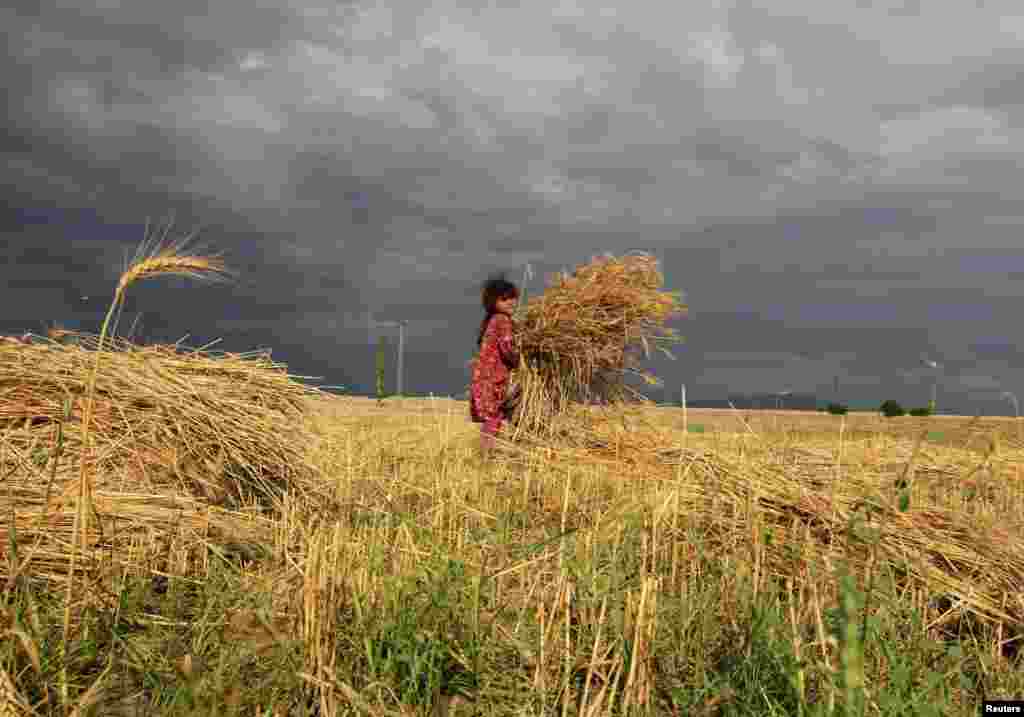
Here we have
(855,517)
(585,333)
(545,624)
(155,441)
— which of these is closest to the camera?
(545,624)

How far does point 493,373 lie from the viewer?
849 centimetres

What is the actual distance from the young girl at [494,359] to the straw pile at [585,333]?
0.60ft

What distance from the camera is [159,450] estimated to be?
4434mm

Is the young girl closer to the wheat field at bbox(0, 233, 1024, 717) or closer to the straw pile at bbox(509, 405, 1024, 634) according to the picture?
the straw pile at bbox(509, 405, 1024, 634)

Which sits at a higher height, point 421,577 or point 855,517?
point 855,517

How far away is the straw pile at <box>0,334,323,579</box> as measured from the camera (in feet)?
11.7

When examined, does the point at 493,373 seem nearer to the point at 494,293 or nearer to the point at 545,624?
the point at 494,293

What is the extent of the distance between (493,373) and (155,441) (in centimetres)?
453

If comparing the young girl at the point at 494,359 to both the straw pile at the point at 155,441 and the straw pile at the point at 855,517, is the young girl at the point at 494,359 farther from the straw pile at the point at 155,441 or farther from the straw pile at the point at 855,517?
the straw pile at the point at 155,441

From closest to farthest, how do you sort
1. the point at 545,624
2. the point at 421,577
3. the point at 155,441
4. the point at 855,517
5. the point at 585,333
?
the point at 545,624, the point at 421,577, the point at 855,517, the point at 155,441, the point at 585,333

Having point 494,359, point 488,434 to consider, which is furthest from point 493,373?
point 488,434

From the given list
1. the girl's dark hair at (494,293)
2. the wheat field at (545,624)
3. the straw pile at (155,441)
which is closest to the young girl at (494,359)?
the girl's dark hair at (494,293)

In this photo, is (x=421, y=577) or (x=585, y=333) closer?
(x=421, y=577)

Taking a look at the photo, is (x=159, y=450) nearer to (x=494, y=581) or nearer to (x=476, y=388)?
(x=494, y=581)
